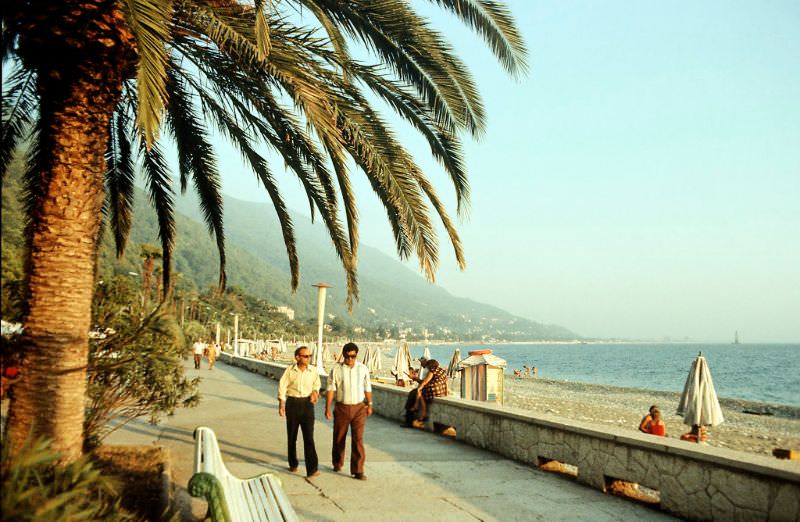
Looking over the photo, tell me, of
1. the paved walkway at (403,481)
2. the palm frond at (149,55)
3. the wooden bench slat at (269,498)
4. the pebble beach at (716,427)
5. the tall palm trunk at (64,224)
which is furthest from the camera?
the pebble beach at (716,427)

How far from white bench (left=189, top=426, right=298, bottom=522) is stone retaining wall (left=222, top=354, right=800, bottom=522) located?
3575 mm

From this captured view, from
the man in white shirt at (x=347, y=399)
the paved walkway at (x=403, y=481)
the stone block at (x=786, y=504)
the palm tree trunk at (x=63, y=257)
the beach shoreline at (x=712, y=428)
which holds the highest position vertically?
the palm tree trunk at (x=63, y=257)

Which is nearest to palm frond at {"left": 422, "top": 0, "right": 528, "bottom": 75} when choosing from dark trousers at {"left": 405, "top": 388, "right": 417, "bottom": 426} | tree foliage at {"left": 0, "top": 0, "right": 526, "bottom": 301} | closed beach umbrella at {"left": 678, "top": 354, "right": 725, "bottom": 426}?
tree foliage at {"left": 0, "top": 0, "right": 526, "bottom": 301}

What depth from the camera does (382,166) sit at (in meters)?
6.05

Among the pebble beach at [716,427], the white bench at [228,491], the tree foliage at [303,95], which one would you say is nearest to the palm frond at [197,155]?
the tree foliage at [303,95]

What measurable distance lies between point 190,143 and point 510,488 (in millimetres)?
5440

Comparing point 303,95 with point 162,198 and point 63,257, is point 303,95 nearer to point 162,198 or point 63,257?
point 63,257

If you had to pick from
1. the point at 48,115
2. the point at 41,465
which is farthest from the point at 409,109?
the point at 41,465

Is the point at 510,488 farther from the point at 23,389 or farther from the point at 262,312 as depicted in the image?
the point at 262,312

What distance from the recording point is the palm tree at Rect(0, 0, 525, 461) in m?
4.37

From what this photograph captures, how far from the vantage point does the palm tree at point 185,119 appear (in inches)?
172

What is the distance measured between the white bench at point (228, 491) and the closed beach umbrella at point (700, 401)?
34.3 feet

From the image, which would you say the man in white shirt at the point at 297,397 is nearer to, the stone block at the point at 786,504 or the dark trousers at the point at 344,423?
the dark trousers at the point at 344,423

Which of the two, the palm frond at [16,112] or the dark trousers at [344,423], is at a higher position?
the palm frond at [16,112]
